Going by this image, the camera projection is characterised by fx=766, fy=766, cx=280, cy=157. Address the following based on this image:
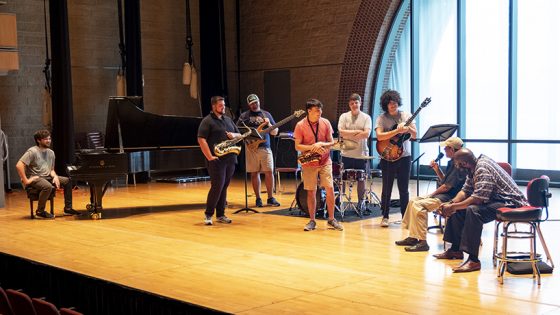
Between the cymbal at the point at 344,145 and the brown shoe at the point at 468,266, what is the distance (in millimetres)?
2545

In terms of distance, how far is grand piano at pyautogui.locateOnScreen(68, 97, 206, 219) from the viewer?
32.9 ft

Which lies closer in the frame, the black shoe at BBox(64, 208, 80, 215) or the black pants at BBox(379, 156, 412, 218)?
the black pants at BBox(379, 156, 412, 218)

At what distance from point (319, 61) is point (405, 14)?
1982 mm

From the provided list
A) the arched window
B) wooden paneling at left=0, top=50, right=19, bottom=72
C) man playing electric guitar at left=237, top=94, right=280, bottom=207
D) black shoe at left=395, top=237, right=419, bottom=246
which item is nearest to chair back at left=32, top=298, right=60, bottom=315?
black shoe at left=395, top=237, right=419, bottom=246

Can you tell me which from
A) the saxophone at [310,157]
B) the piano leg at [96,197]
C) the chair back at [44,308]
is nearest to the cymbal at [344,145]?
the saxophone at [310,157]

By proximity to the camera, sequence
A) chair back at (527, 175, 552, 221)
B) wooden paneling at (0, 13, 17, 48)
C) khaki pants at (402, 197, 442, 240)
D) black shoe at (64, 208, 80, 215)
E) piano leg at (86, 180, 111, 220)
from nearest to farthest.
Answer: chair back at (527, 175, 552, 221) → khaki pants at (402, 197, 442, 240) → piano leg at (86, 180, 111, 220) → black shoe at (64, 208, 80, 215) → wooden paneling at (0, 13, 17, 48)

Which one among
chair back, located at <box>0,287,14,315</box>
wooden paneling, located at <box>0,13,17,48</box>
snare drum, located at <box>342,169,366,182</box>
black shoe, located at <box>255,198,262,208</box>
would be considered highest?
wooden paneling, located at <box>0,13,17,48</box>

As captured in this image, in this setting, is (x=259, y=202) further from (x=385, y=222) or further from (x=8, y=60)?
(x=8, y=60)

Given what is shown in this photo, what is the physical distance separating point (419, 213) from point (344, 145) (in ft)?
6.11

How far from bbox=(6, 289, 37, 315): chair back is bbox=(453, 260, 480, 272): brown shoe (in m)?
3.51

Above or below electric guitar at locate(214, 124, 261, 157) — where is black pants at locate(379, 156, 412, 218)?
below

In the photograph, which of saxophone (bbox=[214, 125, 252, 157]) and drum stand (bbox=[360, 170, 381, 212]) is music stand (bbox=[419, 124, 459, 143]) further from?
saxophone (bbox=[214, 125, 252, 157])

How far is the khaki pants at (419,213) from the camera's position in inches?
296

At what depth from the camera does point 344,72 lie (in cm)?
1495
